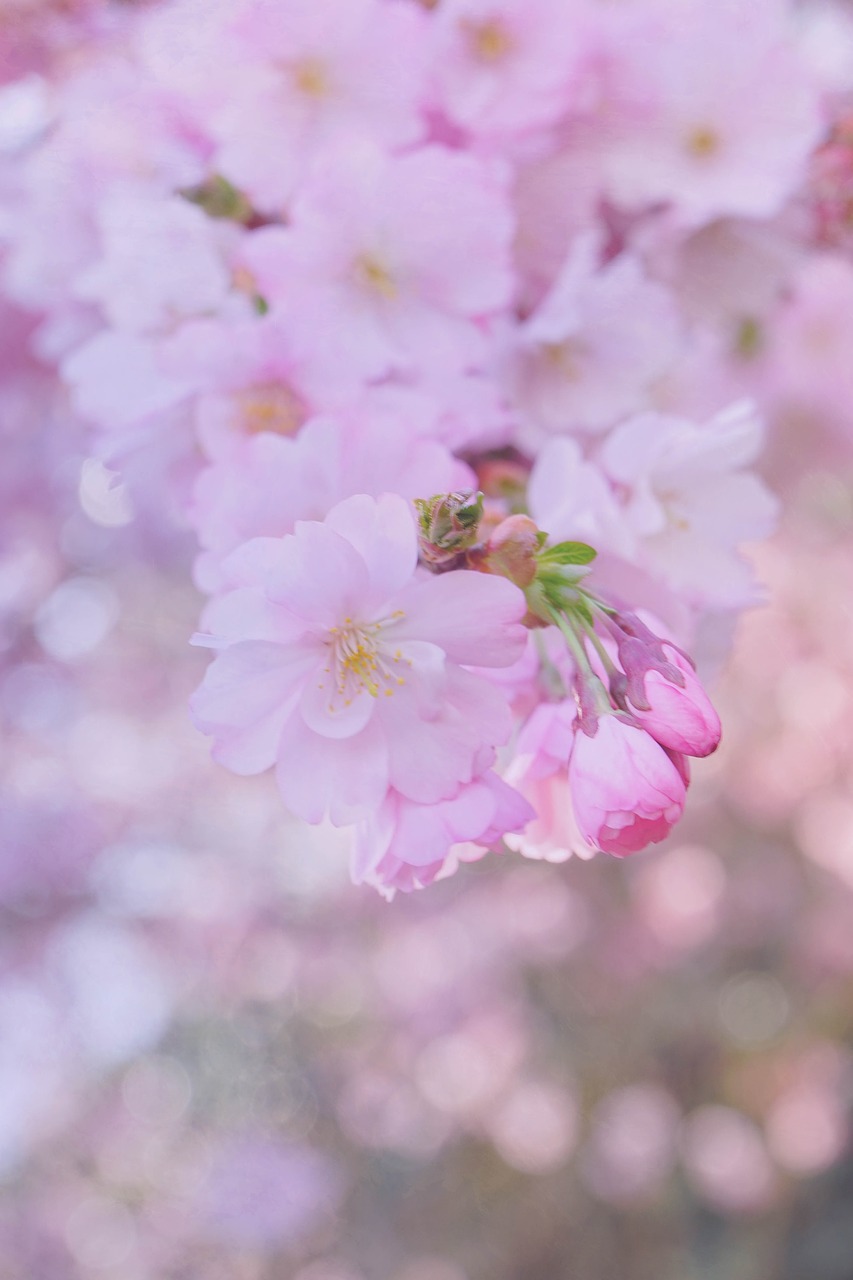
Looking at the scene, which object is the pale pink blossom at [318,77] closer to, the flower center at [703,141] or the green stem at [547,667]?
the flower center at [703,141]

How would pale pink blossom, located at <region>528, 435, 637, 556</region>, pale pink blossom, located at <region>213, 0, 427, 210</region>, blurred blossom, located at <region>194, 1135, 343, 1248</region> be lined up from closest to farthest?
pale pink blossom, located at <region>528, 435, 637, 556</region>, pale pink blossom, located at <region>213, 0, 427, 210</region>, blurred blossom, located at <region>194, 1135, 343, 1248</region>

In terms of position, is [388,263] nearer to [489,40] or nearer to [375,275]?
[375,275]

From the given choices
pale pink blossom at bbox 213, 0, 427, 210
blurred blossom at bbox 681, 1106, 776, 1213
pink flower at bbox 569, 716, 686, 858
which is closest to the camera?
pink flower at bbox 569, 716, 686, 858

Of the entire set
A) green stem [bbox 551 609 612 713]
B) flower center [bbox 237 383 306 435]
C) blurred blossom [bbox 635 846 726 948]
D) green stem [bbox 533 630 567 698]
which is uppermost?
green stem [bbox 551 609 612 713]

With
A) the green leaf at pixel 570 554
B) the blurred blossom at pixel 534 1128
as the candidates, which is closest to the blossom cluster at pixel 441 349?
the green leaf at pixel 570 554

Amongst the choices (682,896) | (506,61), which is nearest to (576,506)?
(506,61)

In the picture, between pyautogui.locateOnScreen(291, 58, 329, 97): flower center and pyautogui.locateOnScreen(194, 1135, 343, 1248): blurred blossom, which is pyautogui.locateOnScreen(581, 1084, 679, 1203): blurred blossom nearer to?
pyautogui.locateOnScreen(194, 1135, 343, 1248): blurred blossom

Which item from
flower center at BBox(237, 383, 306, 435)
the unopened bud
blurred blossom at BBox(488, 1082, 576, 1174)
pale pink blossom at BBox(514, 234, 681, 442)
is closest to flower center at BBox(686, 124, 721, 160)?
pale pink blossom at BBox(514, 234, 681, 442)

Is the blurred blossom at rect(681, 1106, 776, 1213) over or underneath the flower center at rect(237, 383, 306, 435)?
underneath
